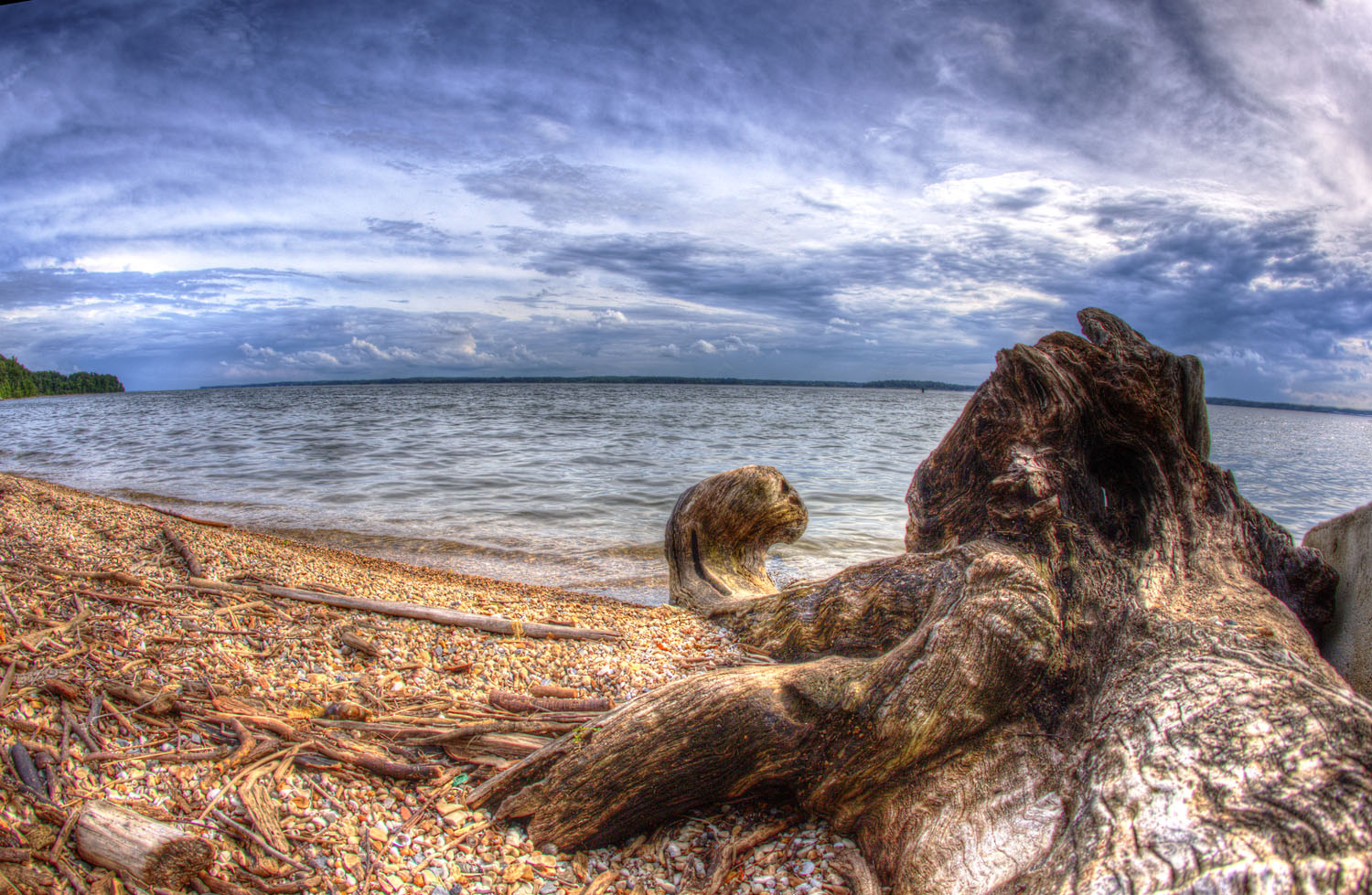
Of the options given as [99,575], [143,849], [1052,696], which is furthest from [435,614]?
[1052,696]

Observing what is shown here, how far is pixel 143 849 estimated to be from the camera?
7.66 ft

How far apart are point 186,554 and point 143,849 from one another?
388cm

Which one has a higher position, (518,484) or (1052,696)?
(1052,696)

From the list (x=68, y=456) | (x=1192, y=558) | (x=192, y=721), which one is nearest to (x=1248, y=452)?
(x=1192, y=558)

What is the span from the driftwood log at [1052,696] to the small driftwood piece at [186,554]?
3.68m

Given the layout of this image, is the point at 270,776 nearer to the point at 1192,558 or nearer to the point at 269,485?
the point at 1192,558

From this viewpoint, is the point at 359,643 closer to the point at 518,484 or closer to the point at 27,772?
the point at 27,772

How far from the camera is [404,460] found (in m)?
17.7

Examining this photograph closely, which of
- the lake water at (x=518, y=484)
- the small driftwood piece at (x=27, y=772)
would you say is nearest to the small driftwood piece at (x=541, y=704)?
the small driftwood piece at (x=27, y=772)

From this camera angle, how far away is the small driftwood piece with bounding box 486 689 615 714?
12.0ft

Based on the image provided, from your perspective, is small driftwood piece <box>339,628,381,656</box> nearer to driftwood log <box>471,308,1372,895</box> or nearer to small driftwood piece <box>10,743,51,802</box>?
small driftwood piece <box>10,743,51,802</box>

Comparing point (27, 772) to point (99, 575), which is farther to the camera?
point (99, 575)

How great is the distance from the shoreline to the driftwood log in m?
0.21

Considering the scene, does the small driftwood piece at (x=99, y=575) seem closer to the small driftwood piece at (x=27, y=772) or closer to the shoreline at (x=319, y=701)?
the shoreline at (x=319, y=701)
